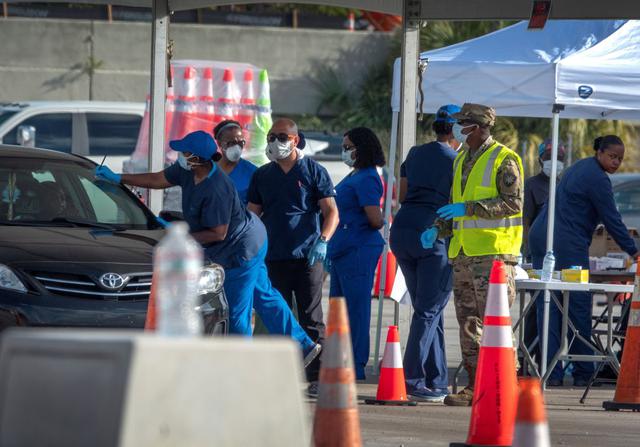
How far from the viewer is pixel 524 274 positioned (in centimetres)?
981

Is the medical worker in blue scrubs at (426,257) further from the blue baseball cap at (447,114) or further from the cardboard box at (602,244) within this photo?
the cardboard box at (602,244)

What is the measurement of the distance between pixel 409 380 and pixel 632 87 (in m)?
2.95

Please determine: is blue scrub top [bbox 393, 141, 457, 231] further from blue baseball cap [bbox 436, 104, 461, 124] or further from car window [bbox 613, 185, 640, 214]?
car window [bbox 613, 185, 640, 214]

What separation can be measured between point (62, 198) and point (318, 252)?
1723 millimetres

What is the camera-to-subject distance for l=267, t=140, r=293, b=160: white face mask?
9.42 m

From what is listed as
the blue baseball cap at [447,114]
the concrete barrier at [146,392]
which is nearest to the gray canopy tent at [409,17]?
the blue baseball cap at [447,114]

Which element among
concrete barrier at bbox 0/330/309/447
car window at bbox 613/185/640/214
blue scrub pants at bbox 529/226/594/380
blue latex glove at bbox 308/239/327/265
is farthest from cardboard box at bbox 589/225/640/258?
concrete barrier at bbox 0/330/309/447

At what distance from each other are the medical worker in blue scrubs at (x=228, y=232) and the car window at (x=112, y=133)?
9.49 metres

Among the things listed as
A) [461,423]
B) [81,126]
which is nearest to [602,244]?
[461,423]

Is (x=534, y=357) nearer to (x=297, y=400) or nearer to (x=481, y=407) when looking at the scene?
(x=481, y=407)

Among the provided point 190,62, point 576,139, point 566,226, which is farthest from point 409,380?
point 576,139

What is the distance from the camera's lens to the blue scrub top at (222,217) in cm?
825

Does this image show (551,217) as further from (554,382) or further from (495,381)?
(495,381)

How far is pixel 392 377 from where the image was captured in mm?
8609
